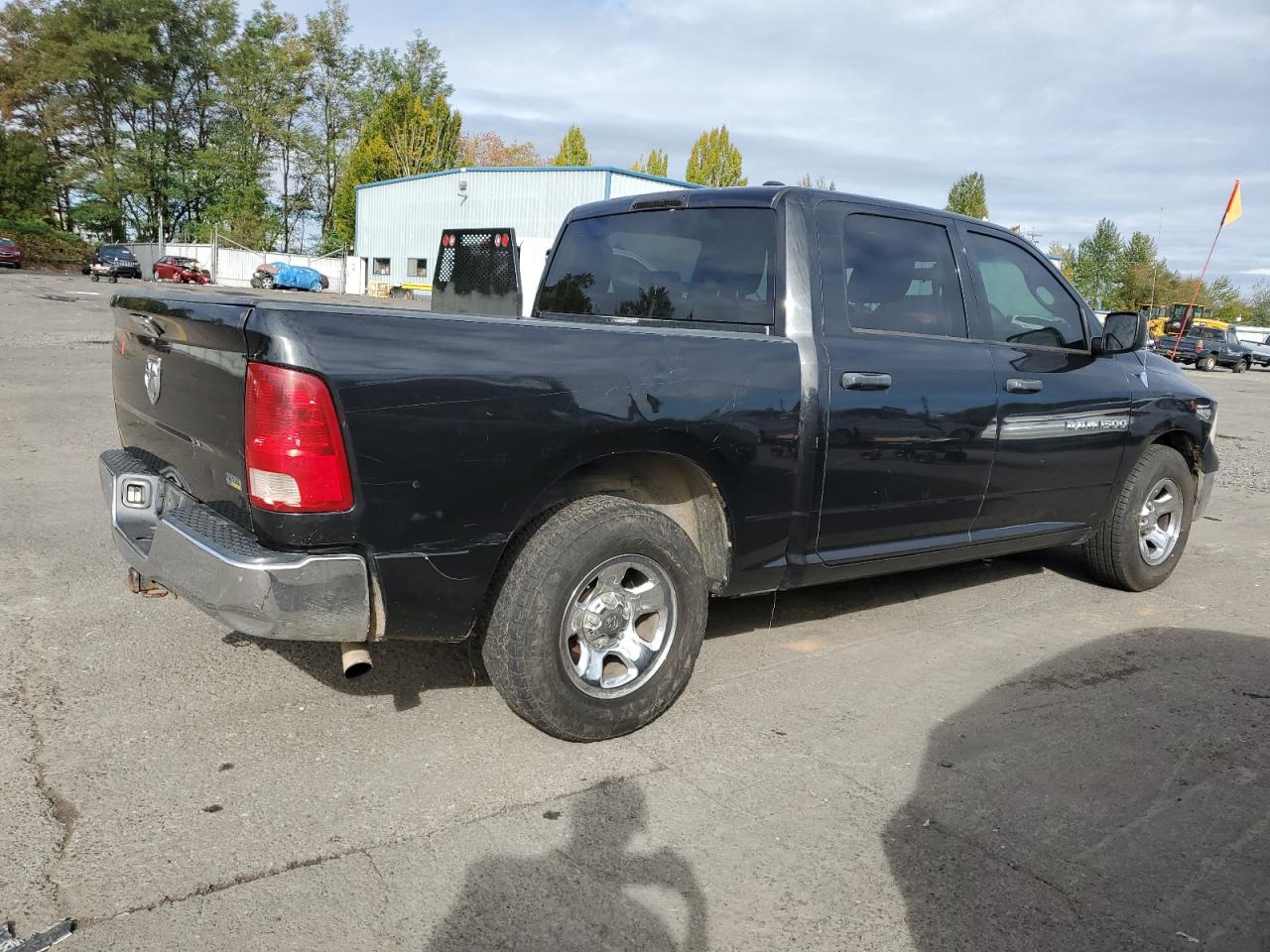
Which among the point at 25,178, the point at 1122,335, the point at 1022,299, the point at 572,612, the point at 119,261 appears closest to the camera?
the point at 572,612

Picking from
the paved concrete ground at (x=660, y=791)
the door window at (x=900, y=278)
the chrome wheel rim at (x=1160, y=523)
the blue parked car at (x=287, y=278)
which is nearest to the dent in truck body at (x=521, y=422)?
the door window at (x=900, y=278)

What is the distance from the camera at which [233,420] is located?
2.82 metres

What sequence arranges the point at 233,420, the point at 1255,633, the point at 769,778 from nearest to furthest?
the point at 233,420, the point at 769,778, the point at 1255,633

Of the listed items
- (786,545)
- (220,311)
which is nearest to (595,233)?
(786,545)

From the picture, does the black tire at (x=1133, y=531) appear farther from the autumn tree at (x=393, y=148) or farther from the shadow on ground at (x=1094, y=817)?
the autumn tree at (x=393, y=148)

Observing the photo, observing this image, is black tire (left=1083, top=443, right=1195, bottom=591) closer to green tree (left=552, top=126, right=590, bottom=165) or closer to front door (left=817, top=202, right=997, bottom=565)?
front door (left=817, top=202, right=997, bottom=565)

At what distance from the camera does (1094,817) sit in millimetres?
3031

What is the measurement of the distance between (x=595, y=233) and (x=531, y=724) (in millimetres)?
2435

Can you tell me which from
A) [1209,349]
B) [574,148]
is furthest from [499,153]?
[1209,349]

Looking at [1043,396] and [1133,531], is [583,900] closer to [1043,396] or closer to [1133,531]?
[1043,396]

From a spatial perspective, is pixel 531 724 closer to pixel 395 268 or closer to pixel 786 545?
pixel 786 545

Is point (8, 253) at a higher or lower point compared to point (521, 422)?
lower

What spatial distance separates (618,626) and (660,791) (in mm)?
572

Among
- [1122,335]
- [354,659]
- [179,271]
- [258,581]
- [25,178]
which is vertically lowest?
[179,271]
